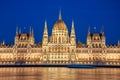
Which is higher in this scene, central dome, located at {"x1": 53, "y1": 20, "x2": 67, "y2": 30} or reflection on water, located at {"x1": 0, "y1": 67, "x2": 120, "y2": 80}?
central dome, located at {"x1": 53, "y1": 20, "x2": 67, "y2": 30}

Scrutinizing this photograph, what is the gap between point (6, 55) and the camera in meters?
139

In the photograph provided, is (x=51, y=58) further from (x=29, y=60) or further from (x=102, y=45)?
(x=102, y=45)

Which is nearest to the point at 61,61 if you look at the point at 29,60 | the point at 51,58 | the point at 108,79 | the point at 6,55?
the point at 51,58

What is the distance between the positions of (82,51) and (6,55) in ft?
102

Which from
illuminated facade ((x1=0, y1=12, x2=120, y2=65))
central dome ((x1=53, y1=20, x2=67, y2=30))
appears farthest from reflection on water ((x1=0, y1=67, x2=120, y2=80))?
central dome ((x1=53, y1=20, x2=67, y2=30))

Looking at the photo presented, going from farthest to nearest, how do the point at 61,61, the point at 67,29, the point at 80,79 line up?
1. the point at 67,29
2. the point at 61,61
3. the point at 80,79

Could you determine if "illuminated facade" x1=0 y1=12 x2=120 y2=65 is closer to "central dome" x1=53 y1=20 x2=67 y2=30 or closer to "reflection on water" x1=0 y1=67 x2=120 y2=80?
"central dome" x1=53 y1=20 x2=67 y2=30

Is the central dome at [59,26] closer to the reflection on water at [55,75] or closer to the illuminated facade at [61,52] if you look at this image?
the illuminated facade at [61,52]

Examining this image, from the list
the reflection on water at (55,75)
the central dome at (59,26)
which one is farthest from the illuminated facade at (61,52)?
the reflection on water at (55,75)

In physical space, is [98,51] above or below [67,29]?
below

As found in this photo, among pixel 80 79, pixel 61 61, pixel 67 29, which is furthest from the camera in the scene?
pixel 67 29

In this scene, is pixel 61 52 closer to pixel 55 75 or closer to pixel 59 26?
pixel 59 26

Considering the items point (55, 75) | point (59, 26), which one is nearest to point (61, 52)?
point (59, 26)

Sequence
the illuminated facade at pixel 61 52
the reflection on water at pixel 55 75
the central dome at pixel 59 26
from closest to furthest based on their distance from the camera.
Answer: the reflection on water at pixel 55 75 → the illuminated facade at pixel 61 52 → the central dome at pixel 59 26
